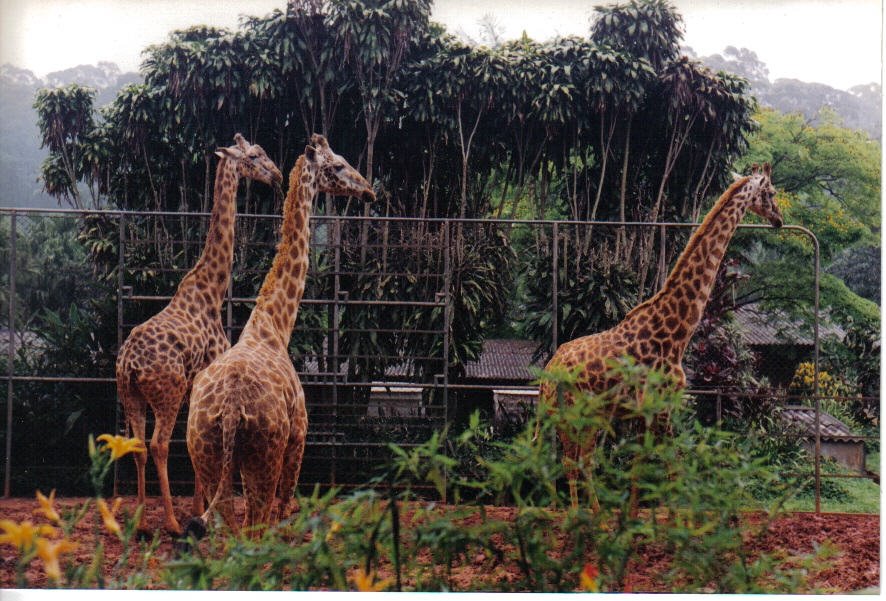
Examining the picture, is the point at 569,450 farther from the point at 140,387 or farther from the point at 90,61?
the point at 90,61

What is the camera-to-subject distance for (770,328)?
207 inches

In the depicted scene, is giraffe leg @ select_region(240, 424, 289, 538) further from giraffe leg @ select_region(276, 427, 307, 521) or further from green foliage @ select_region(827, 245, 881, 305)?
green foliage @ select_region(827, 245, 881, 305)

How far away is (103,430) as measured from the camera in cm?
525

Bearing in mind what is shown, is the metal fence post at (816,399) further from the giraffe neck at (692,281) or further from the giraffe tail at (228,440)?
the giraffe tail at (228,440)

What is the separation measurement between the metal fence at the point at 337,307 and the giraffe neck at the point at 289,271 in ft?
1.82

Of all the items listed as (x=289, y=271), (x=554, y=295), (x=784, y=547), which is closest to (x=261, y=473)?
(x=289, y=271)

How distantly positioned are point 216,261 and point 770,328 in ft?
10.6

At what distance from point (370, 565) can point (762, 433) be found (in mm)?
2911

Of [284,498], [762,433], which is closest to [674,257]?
[762,433]

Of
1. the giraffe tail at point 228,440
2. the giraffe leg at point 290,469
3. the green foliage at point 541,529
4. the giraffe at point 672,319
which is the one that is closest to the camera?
the green foliage at point 541,529

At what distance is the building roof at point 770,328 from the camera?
5.19m

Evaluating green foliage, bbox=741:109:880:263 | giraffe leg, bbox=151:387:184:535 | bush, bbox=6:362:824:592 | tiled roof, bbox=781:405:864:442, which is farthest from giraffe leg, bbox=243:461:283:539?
green foliage, bbox=741:109:880:263

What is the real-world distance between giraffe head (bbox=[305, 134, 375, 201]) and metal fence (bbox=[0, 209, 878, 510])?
0.28 metres

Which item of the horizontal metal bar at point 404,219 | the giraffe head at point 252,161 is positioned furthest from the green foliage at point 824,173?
the giraffe head at point 252,161
